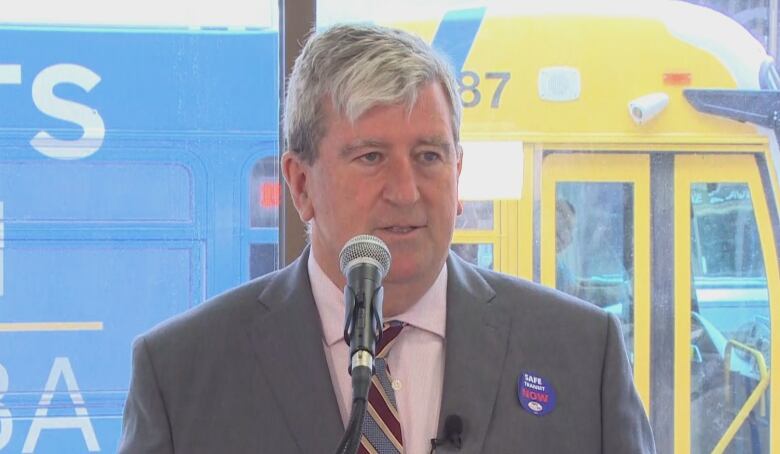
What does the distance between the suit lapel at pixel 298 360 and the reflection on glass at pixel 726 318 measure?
5.19 feet

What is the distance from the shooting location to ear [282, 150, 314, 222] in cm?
160

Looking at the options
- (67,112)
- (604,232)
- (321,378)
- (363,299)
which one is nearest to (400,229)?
(321,378)

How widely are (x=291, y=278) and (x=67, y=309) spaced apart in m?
1.27

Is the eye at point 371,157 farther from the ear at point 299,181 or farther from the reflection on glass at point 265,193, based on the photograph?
the reflection on glass at point 265,193

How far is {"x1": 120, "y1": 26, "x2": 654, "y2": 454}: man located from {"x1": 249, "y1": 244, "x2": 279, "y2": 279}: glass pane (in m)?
1.14

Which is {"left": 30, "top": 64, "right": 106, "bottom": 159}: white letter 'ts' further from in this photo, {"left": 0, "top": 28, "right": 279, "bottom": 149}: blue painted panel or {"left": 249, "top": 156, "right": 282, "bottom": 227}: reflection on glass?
{"left": 249, "top": 156, "right": 282, "bottom": 227}: reflection on glass

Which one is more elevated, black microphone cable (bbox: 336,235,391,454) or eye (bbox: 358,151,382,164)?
eye (bbox: 358,151,382,164)

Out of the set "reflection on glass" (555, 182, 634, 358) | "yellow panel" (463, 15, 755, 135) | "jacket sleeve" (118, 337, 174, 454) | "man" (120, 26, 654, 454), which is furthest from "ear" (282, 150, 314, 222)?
"reflection on glass" (555, 182, 634, 358)

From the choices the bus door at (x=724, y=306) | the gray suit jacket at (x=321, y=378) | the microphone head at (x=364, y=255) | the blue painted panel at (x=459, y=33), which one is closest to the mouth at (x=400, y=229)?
the gray suit jacket at (x=321, y=378)

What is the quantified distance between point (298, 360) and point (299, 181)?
32 centimetres

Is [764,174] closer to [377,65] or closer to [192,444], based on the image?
[377,65]

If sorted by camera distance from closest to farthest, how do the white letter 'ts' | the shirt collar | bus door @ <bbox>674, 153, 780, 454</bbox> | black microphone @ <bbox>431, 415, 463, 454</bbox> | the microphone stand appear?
the microphone stand
black microphone @ <bbox>431, 415, 463, 454</bbox>
the shirt collar
the white letter 'ts'
bus door @ <bbox>674, 153, 780, 454</bbox>

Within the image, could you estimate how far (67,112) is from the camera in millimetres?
2666

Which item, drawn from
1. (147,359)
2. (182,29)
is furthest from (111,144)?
(147,359)
